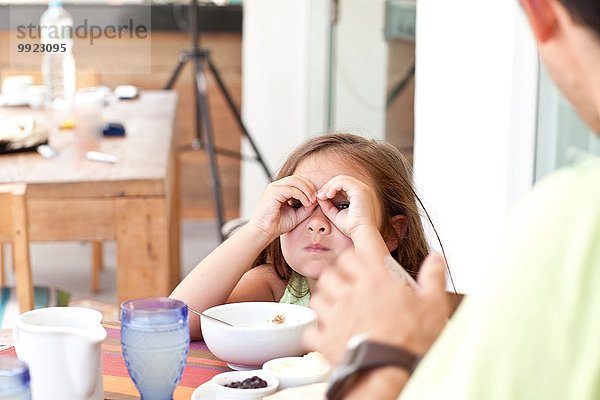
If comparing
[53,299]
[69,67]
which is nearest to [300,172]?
[53,299]

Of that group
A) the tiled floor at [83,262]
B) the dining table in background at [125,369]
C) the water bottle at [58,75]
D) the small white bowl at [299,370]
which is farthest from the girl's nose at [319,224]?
the tiled floor at [83,262]

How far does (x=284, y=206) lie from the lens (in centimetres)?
152

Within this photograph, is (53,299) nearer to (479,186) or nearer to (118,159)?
(118,159)

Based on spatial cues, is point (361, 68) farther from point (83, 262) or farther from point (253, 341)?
point (253, 341)

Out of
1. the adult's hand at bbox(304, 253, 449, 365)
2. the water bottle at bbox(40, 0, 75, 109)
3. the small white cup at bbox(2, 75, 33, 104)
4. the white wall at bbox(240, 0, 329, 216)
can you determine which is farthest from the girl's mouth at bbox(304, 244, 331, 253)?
the white wall at bbox(240, 0, 329, 216)

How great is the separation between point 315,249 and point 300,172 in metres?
0.15

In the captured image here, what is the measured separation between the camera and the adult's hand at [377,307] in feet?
2.70

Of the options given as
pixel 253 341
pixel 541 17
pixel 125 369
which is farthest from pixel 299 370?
pixel 541 17

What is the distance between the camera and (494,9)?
2.45m

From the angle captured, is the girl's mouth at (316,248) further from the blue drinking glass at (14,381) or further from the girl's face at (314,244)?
the blue drinking glass at (14,381)

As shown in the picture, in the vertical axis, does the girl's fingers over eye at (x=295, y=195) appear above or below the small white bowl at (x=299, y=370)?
above

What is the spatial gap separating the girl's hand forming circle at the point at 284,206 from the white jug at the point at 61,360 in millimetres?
509

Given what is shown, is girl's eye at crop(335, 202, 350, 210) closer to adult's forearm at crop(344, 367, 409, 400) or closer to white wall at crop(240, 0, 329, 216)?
adult's forearm at crop(344, 367, 409, 400)

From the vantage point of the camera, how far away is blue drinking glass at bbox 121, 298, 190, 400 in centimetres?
102
